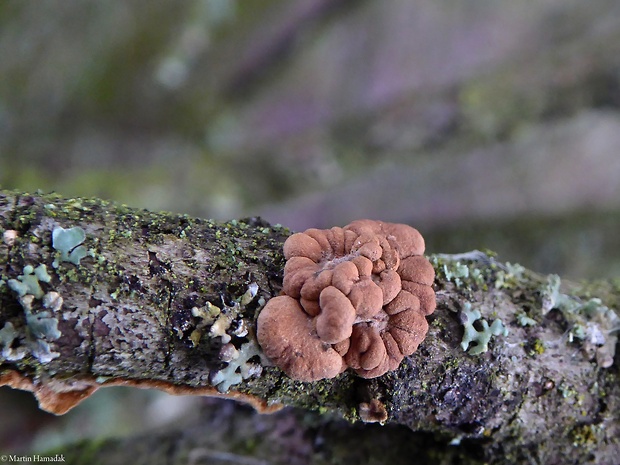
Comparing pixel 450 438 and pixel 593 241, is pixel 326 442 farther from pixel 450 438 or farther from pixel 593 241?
pixel 593 241

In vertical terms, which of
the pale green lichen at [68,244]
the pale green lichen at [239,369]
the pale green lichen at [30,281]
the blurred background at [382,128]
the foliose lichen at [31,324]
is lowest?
the pale green lichen at [239,369]

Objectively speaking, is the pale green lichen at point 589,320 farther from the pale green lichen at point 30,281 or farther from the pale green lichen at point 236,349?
the pale green lichen at point 30,281

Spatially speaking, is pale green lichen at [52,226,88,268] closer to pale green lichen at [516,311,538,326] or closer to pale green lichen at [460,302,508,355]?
pale green lichen at [460,302,508,355]

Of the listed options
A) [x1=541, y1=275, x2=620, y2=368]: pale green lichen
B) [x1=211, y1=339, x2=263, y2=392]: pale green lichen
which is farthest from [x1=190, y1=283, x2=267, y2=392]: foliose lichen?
[x1=541, y1=275, x2=620, y2=368]: pale green lichen

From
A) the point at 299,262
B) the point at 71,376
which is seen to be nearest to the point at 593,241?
the point at 299,262

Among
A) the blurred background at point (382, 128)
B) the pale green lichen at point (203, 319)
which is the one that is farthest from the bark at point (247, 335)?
the blurred background at point (382, 128)

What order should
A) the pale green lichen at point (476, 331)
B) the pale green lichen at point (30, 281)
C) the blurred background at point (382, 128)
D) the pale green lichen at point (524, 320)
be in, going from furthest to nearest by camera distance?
the blurred background at point (382, 128)
the pale green lichen at point (524, 320)
the pale green lichen at point (476, 331)
the pale green lichen at point (30, 281)
